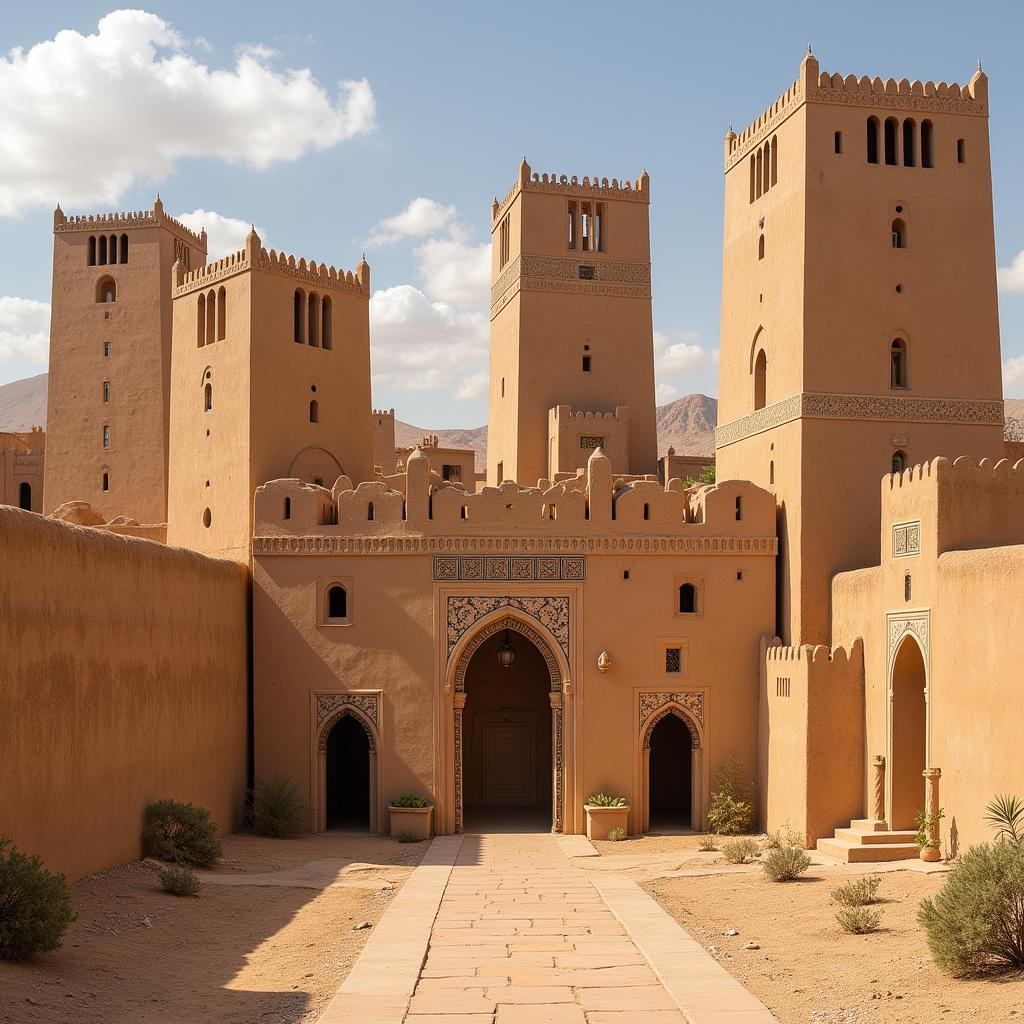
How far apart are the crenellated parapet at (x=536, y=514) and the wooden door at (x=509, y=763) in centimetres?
505

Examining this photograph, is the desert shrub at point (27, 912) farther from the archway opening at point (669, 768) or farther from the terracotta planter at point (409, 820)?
the archway opening at point (669, 768)

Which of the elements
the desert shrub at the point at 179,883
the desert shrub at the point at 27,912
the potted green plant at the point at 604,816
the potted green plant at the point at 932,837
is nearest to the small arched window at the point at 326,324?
the potted green plant at the point at 604,816

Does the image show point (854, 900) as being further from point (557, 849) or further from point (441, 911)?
point (557, 849)

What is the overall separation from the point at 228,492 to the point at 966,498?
35.5 feet

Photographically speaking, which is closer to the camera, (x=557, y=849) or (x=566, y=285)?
(x=557, y=849)

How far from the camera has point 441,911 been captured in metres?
13.2

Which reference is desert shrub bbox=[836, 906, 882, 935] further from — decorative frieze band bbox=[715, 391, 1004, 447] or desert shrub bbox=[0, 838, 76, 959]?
decorative frieze band bbox=[715, 391, 1004, 447]

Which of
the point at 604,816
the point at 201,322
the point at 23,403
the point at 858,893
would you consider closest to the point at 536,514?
the point at 604,816

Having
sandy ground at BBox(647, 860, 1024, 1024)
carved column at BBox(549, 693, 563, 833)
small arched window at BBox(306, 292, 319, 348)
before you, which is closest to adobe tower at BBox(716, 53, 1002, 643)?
carved column at BBox(549, 693, 563, 833)

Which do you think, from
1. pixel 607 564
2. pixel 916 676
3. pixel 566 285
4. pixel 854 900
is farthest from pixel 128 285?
pixel 854 900

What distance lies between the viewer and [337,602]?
19766 mm

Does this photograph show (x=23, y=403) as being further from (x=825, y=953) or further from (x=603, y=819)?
(x=825, y=953)

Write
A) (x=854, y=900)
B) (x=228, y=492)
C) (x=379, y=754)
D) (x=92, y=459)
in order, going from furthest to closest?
(x=92, y=459) → (x=228, y=492) → (x=379, y=754) → (x=854, y=900)

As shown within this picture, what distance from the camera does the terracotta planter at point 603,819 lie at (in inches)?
742
